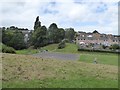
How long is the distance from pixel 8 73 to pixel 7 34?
6339 centimetres

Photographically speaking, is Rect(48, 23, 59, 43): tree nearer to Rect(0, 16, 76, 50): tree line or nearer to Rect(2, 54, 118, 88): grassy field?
Rect(0, 16, 76, 50): tree line

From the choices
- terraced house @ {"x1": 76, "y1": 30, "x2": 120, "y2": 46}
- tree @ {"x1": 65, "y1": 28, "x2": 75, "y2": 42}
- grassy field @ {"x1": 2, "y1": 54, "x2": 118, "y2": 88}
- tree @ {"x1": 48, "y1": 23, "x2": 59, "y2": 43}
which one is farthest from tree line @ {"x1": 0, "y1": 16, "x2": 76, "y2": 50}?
grassy field @ {"x1": 2, "y1": 54, "x2": 118, "y2": 88}

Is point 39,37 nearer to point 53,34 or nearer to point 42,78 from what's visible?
point 53,34

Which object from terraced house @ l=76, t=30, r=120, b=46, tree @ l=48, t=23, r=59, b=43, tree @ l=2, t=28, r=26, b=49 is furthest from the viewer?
terraced house @ l=76, t=30, r=120, b=46

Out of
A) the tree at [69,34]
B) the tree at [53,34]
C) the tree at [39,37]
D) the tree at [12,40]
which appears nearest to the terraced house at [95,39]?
the tree at [69,34]

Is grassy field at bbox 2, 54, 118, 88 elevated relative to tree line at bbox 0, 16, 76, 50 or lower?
lower

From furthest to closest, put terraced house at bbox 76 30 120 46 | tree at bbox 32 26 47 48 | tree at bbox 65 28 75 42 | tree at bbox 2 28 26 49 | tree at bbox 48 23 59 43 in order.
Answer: tree at bbox 65 28 75 42
terraced house at bbox 76 30 120 46
tree at bbox 48 23 59 43
tree at bbox 32 26 47 48
tree at bbox 2 28 26 49

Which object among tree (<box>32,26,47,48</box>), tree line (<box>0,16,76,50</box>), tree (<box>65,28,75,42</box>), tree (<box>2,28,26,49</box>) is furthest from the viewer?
tree (<box>65,28,75,42</box>)

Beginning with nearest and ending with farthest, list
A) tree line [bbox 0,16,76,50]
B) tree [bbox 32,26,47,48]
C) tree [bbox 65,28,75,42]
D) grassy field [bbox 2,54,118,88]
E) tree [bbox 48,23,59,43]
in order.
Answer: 1. grassy field [bbox 2,54,118,88]
2. tree line [bbox 0,16,76,50]
3. tree [bbox 32,26,47,48]
4. tree [bbox 48,23,59,43]
5. tree [bbox 65,28,75,42]

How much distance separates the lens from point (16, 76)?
8617mm

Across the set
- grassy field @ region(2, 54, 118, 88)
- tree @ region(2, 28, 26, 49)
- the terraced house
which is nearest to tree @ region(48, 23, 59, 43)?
tree @ region(2, 28, 26, 49)

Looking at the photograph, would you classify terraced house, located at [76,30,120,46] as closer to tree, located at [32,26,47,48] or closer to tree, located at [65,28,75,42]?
tree, located at [65,28,75,42]

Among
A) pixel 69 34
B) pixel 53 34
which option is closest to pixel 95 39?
pixel 69 34

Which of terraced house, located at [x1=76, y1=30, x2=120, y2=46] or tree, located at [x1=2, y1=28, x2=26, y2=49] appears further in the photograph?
terraced house, located at [x1=76, y1=30, x2=120, y2=46]
